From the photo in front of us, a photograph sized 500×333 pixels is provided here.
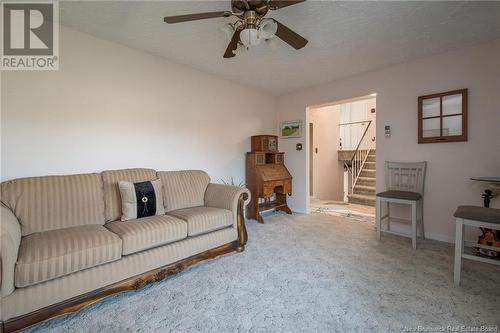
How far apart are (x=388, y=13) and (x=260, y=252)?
2.64 metres

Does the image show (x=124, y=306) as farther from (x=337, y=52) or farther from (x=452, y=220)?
(x=452, y=220)

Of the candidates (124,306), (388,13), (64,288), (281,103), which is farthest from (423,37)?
(64,288)

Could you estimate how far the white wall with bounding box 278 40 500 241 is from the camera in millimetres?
2557

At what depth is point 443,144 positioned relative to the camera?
286 cm

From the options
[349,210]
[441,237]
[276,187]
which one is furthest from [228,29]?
[349,210]

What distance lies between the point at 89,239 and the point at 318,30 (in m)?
2.73

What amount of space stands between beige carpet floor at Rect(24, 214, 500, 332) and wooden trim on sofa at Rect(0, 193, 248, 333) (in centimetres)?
7

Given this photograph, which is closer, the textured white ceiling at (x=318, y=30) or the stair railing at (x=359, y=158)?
the textured white ceiling at (x=318, y=30)

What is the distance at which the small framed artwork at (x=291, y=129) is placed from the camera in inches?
172

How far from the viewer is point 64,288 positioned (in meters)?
1.53

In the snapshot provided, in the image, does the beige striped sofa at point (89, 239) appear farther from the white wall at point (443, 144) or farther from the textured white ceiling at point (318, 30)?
the white wall at point (443, 144)

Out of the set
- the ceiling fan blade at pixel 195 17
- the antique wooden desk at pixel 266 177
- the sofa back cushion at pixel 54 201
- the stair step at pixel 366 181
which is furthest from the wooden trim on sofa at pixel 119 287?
the stair step at pixel 366 181

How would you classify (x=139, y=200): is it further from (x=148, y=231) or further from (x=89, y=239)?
(x=89, y=239)

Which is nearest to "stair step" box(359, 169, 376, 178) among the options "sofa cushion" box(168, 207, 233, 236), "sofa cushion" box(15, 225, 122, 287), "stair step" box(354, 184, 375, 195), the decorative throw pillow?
"stair step" box(354, 184, 375, 195)
